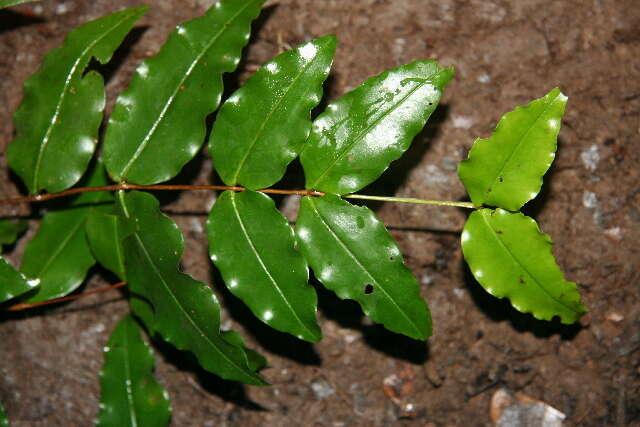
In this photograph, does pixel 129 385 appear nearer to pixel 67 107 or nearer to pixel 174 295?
pixel 174 295

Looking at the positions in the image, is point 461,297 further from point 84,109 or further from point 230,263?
point 84,109

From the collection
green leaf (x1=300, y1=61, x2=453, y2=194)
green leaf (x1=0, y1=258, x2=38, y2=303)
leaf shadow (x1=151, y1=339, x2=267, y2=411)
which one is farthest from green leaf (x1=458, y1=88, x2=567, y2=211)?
green leaf (x1=0, y1=258, x2=38, y2=303)

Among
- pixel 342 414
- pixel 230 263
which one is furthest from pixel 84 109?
pixel 342 414

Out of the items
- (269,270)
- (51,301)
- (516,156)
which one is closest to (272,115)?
(269,270)

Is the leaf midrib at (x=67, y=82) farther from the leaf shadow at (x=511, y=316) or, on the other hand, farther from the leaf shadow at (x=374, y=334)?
the leaf shadow at (x=511, y=316)

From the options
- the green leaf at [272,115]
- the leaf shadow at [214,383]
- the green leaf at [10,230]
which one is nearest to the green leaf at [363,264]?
the green leaf at [272,115]

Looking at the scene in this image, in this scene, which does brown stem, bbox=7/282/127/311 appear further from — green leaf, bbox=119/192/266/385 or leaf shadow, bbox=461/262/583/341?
leaf shadow, bbox=461/262/583/341
